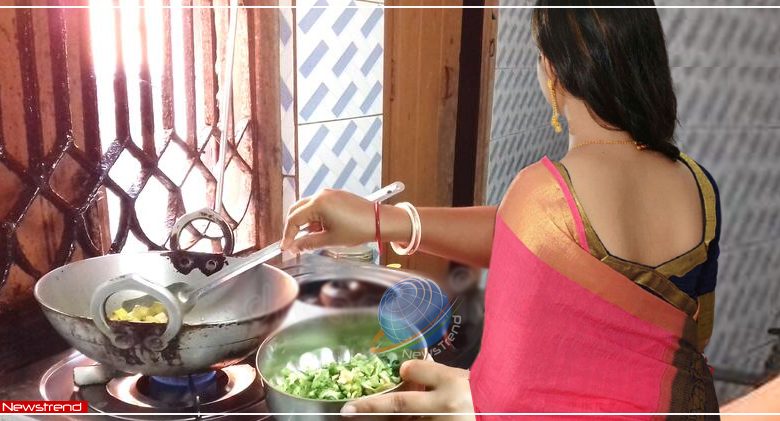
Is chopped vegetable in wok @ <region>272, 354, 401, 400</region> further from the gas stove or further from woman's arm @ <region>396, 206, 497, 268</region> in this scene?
woman's arm @ <region>396, 206, 497, 268</region>

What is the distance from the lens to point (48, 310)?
1.93 feet

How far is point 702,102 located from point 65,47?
3.25ft

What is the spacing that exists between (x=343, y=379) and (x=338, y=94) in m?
0.36

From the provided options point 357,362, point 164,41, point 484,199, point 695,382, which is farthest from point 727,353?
point 164,41

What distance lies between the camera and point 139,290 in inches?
21.9

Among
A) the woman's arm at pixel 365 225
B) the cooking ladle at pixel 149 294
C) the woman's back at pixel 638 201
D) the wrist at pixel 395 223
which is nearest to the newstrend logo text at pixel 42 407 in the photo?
the cooking ladle at pixel 149 294

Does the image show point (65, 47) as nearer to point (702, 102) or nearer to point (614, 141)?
point (614, 141)

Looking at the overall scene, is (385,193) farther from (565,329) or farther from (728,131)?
(728,131)

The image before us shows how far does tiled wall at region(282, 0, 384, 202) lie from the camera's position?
0.79m

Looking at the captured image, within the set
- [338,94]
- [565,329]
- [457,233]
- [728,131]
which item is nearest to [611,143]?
[565,329]

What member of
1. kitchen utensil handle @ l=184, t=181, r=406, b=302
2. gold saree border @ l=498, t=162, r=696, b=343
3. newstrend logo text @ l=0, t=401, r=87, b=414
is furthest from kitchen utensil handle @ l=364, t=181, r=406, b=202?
newstrend logo text @ l=0, t=401, r=87, b=414

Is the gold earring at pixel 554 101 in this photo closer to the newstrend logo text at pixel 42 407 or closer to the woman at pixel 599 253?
the woman at pixel 599 253

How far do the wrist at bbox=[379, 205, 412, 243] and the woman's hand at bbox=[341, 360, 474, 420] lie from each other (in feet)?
0.61

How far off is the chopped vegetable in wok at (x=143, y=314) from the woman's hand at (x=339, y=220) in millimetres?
160
